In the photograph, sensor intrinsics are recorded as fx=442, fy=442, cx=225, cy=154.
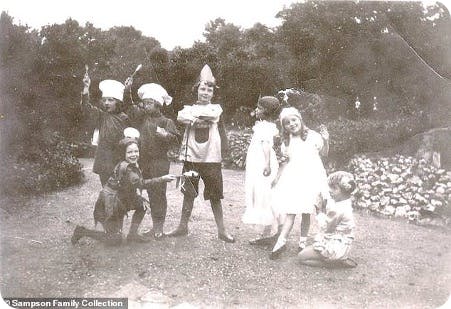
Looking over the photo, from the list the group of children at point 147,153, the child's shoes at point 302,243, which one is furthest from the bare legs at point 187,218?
the child's shoes at point 302,243

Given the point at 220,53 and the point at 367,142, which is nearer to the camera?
the point at 220,53

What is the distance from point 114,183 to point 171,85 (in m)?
1.10

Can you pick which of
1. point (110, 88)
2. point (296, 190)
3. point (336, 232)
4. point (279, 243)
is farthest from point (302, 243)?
point (110, 88)

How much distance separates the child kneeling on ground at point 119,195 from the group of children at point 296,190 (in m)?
0.86

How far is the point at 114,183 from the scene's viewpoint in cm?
358

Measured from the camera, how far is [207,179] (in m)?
3.95

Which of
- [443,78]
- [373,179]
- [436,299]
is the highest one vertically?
[443,78]

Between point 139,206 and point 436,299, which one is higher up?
point 139,206

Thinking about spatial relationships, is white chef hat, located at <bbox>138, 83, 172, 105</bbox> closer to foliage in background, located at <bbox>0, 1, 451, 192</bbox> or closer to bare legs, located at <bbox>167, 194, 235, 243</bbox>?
foliage in background, located at <bbox>0, 1, 451, 192</bbox>

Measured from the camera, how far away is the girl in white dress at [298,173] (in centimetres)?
376

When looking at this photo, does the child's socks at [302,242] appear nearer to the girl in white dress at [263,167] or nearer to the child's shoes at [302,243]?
the child's shoes at [302,243]

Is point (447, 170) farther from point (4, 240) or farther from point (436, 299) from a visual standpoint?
point (4, 240)

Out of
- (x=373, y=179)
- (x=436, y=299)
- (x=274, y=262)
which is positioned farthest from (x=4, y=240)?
(x=373, y=179)
